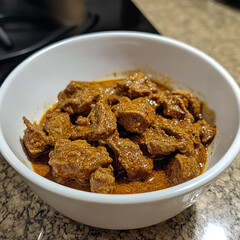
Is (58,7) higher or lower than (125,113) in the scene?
lower

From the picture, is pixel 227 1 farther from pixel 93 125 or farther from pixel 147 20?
pixel 93 125

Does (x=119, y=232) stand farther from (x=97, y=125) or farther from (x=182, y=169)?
(x=97, y=125)

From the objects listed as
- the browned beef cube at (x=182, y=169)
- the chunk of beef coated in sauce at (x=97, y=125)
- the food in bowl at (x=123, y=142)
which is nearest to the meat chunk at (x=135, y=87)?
the food in bowl at (x=123, y=142)

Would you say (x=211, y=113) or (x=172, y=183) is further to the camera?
(x=211, y=113)

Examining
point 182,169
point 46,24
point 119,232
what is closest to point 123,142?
point 182,169

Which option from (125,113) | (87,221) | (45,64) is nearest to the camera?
(87,221)

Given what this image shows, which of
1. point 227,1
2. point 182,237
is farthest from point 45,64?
point 227,1
